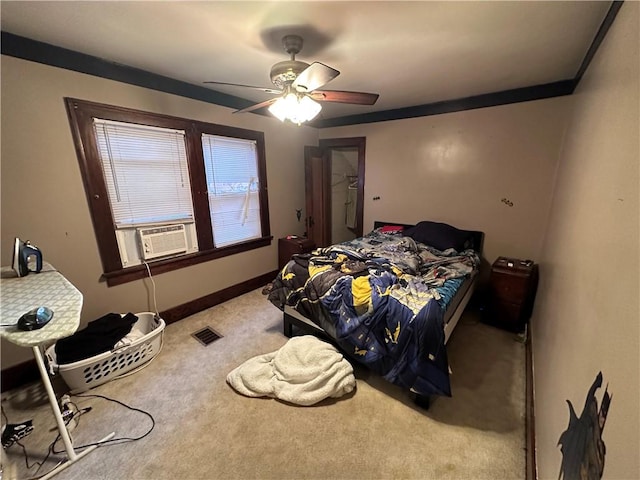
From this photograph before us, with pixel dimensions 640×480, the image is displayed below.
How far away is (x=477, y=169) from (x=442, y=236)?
0.87m

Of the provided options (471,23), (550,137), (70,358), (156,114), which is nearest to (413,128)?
(550,137)

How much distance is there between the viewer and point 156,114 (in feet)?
7.77

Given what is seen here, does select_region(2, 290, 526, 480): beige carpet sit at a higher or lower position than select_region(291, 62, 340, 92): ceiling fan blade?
lower

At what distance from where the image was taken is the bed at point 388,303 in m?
1.61

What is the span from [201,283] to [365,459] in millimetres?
2321

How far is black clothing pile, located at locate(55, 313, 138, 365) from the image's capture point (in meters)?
1.80

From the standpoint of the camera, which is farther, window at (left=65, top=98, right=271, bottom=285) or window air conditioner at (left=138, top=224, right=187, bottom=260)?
window air conditioner at (left=138, top=224, right=187, bottom=260)

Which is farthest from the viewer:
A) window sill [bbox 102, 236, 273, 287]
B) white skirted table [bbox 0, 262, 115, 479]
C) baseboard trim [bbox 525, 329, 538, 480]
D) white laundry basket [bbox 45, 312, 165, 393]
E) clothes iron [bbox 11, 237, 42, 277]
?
window sill [bbox 102, 236, 273, 287]

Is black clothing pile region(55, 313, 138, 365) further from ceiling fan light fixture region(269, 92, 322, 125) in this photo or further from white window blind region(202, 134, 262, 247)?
ceiling fan light fixture region(269, 92, 322, 125)

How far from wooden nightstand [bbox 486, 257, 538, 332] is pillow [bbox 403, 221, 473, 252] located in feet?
1.52

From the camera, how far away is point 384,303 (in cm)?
178

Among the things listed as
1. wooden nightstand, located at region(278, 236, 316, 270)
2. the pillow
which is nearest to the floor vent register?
wooden nightstand, located at region(278, 236, 316, 270)

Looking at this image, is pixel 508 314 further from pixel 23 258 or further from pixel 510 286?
pixel 23 258

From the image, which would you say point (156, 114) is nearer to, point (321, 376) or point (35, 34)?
point (35, 34)
